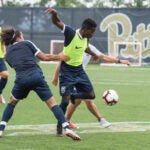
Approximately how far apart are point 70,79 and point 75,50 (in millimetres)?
471

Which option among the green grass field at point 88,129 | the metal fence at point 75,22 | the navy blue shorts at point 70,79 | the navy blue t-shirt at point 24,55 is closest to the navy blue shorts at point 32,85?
the navy blue t-shirt at point 24,55

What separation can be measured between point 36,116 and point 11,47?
2.86 metres

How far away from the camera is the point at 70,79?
30.1ft

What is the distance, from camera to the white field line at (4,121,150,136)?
30.6 ft

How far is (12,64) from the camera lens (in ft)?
28.5

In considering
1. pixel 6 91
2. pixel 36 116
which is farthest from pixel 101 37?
pixel 36 116

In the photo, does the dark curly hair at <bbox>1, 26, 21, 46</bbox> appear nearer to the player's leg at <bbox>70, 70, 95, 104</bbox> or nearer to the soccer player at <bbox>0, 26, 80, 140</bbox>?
the soccer player at <bbox>0, 26, 80, 140</bbox>

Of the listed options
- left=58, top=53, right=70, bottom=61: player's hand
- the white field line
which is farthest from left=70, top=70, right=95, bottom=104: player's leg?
left=58, top=53, right=70, bottom=61: player's hand

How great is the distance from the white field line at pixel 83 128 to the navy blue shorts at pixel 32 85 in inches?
32.1

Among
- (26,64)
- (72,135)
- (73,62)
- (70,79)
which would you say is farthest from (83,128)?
(26,64)

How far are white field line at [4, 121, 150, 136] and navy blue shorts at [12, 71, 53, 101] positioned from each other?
0.81 meters

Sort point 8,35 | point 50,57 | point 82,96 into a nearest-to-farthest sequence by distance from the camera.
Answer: point 50,57 → point 8,35 → point 82,96

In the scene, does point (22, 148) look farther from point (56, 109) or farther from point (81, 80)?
point (81, 80)

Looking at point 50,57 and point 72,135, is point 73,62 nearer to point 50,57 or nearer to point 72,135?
point 50,57
